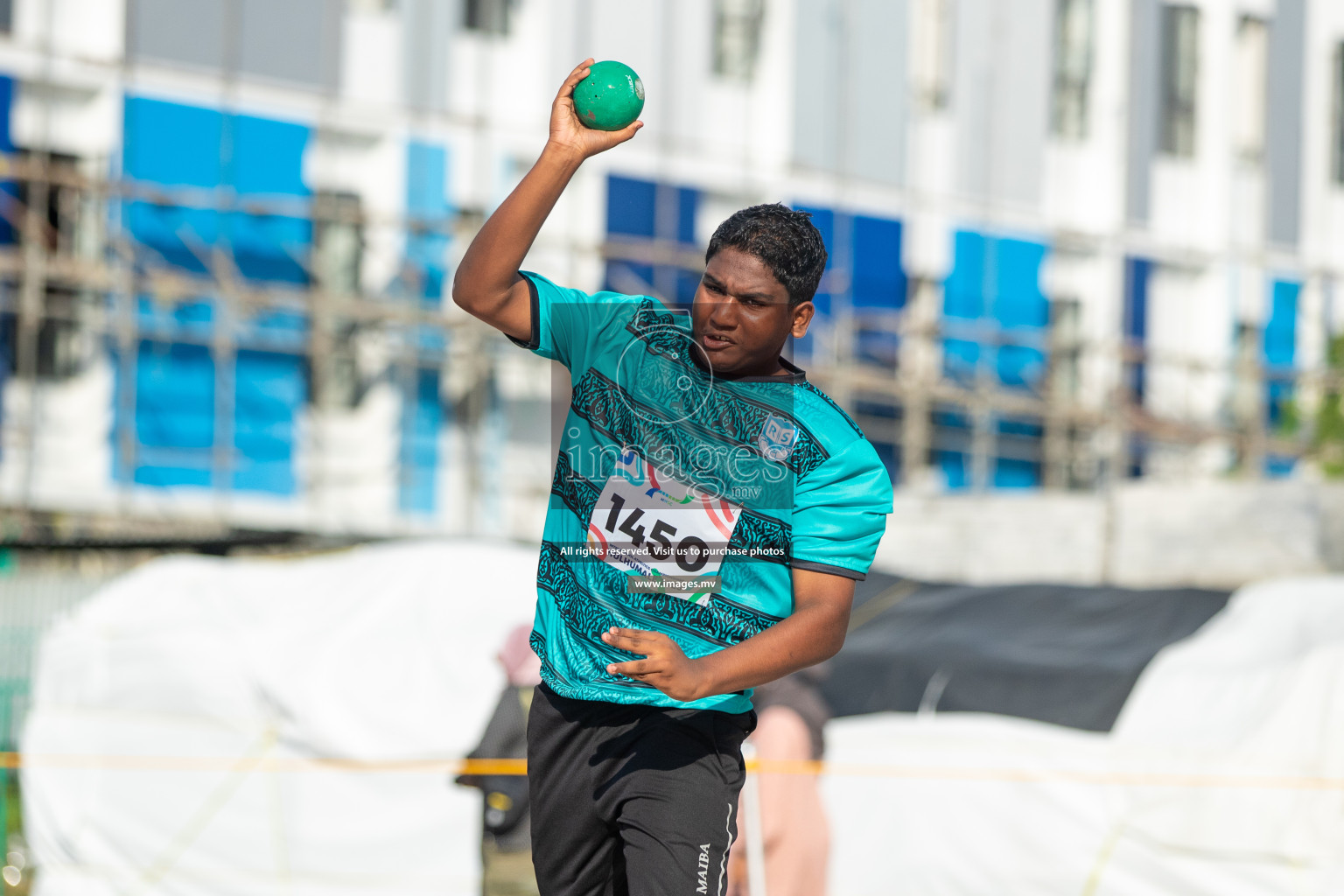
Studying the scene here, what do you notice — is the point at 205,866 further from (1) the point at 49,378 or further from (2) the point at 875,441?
(2) the point at 875,441

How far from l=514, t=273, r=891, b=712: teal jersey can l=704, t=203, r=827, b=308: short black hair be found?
0.19 meters

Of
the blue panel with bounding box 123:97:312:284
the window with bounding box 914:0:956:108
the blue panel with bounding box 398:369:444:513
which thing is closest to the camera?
the blue panel with bounding box 123:97:312:284

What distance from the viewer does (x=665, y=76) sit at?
19047 millimetres

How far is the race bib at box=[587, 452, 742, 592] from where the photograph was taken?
9.09 ft

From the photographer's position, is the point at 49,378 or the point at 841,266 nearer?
the point at 49,378

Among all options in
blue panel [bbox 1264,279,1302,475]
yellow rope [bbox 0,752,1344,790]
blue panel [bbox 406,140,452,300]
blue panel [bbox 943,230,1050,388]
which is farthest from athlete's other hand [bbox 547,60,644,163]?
blue panel [bbox 1264,279,1302,475]

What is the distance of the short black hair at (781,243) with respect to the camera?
272 cm

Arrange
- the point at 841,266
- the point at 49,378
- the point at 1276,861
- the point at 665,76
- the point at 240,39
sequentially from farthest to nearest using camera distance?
1. the point at 841,266
2. the point at 665,76
3. the point at 240,39
4. the point at 49,378
5. the point at 1276,861

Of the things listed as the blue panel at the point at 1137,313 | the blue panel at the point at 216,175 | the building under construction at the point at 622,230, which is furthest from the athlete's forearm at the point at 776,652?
the blue panel at the point at 1137,313

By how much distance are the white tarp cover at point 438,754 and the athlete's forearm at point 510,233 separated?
15.4ft

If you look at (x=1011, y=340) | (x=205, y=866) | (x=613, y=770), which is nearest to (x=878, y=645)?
(x=205, y=866)

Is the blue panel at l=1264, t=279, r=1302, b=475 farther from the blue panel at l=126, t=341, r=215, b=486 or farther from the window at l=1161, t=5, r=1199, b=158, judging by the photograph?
the blue panel at l=126, t=341, r=215, b=486

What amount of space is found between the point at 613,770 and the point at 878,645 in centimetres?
600

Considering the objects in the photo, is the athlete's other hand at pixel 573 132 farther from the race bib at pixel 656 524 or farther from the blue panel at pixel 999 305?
the blue panel at pixel 999 305
